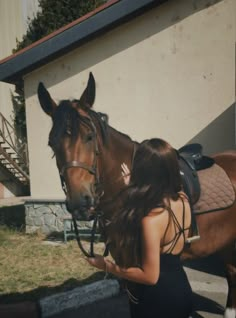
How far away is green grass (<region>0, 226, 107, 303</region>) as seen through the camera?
3879 mm

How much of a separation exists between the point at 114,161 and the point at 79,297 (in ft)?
6.72

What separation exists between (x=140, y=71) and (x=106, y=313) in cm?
427

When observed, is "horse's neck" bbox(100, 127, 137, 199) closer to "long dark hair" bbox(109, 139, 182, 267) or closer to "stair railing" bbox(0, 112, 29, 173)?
"long dark hair" bbox(109, 139, 182, 267)

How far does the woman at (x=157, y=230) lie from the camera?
5.48 feet

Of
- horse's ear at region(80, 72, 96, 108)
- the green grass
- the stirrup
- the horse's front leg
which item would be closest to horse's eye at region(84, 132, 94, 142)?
horse's ear at region(80, 72, 96, 108)

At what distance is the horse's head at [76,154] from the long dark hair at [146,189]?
0.37m

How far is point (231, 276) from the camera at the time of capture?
10.5ft

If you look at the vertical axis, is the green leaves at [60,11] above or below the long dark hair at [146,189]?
above

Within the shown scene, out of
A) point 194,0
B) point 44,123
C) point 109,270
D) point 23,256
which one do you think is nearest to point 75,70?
point 44,123

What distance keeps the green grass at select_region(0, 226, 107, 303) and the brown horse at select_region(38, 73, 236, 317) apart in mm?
1991

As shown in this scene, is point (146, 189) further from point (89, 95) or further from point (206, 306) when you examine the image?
point (206, 306)

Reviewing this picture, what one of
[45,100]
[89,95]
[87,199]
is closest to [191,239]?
[87,199]

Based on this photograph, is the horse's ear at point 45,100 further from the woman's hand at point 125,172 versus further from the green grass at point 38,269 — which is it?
the green grass at point 38,269

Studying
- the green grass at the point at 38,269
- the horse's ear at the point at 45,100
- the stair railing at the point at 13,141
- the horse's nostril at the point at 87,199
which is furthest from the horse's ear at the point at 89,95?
the stair railing at the point at 13,141
